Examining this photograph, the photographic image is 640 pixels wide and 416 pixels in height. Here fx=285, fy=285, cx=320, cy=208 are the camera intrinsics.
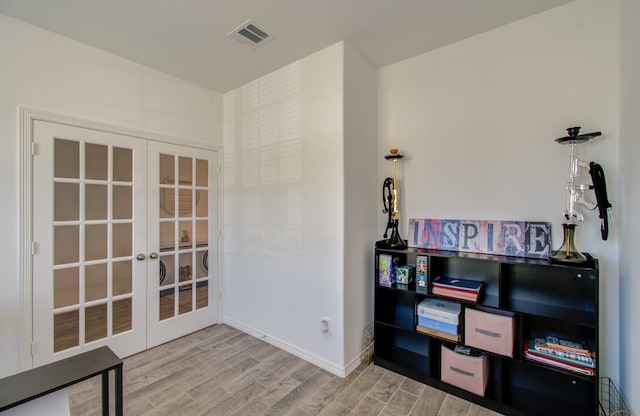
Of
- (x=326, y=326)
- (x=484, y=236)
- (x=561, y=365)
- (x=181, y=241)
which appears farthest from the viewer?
(x=181, y=241)

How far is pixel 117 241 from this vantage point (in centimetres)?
266

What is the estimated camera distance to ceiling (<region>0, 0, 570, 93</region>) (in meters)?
1.97

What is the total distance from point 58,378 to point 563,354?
104 inches

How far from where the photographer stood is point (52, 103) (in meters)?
2.30

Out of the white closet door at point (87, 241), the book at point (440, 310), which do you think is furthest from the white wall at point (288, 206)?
the white closet door at point (87, 241)

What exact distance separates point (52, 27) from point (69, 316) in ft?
7.62

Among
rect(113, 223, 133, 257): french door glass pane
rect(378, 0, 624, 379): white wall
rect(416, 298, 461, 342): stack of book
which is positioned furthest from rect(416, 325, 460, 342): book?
rect(113, 223, 133, 257): french door glass pane

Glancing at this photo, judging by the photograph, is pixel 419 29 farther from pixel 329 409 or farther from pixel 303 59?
pixel 329 409

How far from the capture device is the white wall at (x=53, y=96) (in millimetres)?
2092

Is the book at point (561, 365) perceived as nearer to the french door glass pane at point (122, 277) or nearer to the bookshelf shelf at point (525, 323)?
the bookshelf shelf at point (525, 323)

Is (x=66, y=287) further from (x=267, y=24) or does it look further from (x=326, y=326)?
(x=267, y=24)

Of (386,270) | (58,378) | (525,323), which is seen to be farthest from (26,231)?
(525,323)

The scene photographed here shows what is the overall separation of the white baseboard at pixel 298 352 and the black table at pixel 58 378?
5.19 ft

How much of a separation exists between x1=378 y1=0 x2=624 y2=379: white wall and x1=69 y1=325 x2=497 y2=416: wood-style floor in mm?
1261
